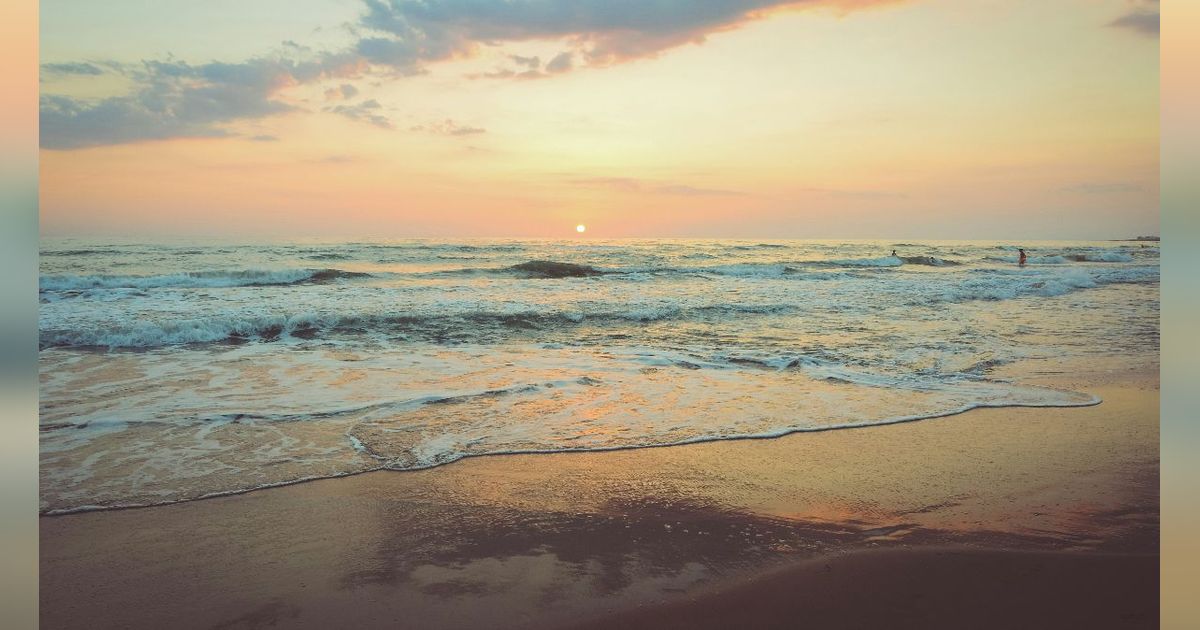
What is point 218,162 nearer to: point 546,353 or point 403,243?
point 403,243

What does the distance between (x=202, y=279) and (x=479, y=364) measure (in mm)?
17549

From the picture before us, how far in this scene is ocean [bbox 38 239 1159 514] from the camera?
5906 mm

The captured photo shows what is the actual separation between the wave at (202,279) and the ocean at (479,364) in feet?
0.48

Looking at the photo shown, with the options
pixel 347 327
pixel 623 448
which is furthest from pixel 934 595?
pixel 347 327

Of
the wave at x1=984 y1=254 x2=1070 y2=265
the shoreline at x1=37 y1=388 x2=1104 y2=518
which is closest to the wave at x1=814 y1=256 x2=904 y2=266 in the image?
the wave at x1=984 y1=254 x2=1070 y2=265

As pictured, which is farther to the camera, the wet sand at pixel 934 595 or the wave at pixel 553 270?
the wave at pixel 553 270

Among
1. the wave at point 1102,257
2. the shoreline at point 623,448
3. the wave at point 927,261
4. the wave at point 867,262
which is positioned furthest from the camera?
the wave at point 1102,257

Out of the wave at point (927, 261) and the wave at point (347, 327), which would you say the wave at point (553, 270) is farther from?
the wave at point (927, 261)

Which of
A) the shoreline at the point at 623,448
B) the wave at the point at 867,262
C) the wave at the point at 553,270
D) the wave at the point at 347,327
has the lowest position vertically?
the shoreline at the point at 623,448

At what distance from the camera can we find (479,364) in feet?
33.0

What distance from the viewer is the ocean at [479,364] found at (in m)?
5.91
